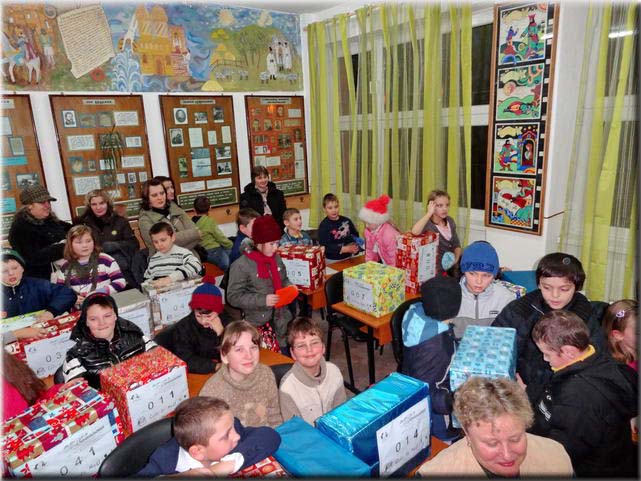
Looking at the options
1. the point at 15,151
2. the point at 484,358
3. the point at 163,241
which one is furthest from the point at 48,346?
the point at 15,151

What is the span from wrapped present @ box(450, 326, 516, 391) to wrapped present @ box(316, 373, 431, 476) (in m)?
0.17

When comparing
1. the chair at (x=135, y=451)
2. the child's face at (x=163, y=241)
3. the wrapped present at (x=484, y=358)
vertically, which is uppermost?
the child's face at (x=163, y=241)

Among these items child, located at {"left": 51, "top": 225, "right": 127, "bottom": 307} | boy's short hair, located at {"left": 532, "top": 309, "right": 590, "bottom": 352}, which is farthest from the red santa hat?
boy's short hair, located at {"left": 532, "top": 309, "right": 590, "bottom": 352}

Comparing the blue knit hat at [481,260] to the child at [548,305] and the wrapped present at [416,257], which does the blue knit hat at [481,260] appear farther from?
the wrapped present at [416,257]

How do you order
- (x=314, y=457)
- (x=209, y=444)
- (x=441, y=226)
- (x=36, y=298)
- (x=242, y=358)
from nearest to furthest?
(x=314, y=457) → (x=209, y=444) → (x=242, y=358) → (x=36, y=298) → (x=441, y=226)

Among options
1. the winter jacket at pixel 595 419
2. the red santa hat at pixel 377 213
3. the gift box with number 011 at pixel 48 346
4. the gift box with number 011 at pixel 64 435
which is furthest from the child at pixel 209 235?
the winter jacket at pixel 595 419

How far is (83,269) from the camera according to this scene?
10.5ft

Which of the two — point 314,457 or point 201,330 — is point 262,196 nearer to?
point 201,330

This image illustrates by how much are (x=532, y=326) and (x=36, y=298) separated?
123 inches

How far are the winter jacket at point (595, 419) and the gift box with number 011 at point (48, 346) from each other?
94.6 inches

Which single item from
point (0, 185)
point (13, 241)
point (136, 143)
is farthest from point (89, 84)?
point (13, 241)

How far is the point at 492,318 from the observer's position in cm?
254

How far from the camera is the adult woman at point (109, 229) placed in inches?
158

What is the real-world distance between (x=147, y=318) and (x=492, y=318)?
2.12m
